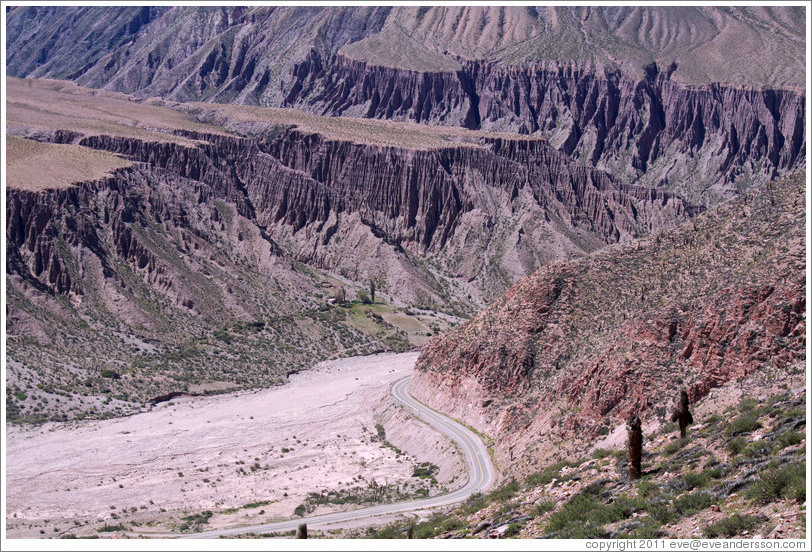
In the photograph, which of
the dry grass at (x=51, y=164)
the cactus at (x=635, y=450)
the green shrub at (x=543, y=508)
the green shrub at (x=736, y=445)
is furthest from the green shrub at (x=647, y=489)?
the dry grass at (x=51, y=164)

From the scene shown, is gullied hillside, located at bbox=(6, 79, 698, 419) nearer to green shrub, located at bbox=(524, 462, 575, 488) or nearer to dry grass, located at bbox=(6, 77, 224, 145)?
dry grass, located at bbox=(6, 77, 224, 145)

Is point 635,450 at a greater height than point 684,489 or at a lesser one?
greater

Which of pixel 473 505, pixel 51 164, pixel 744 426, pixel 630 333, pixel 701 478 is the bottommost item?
pixel 473 505

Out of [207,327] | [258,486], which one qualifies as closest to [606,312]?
[258,486]

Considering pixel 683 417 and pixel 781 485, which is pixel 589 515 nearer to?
pixel 781 485

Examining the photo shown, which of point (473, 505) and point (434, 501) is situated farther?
point (434, 501)

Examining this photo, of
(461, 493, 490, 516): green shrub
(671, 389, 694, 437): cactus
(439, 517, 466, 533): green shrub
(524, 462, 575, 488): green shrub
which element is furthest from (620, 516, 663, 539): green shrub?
(461, 493, 490, 516): green shrub

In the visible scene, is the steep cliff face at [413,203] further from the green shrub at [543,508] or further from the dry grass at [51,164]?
the green shrub at [543,508]

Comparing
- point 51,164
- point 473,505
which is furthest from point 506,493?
point 51,164
